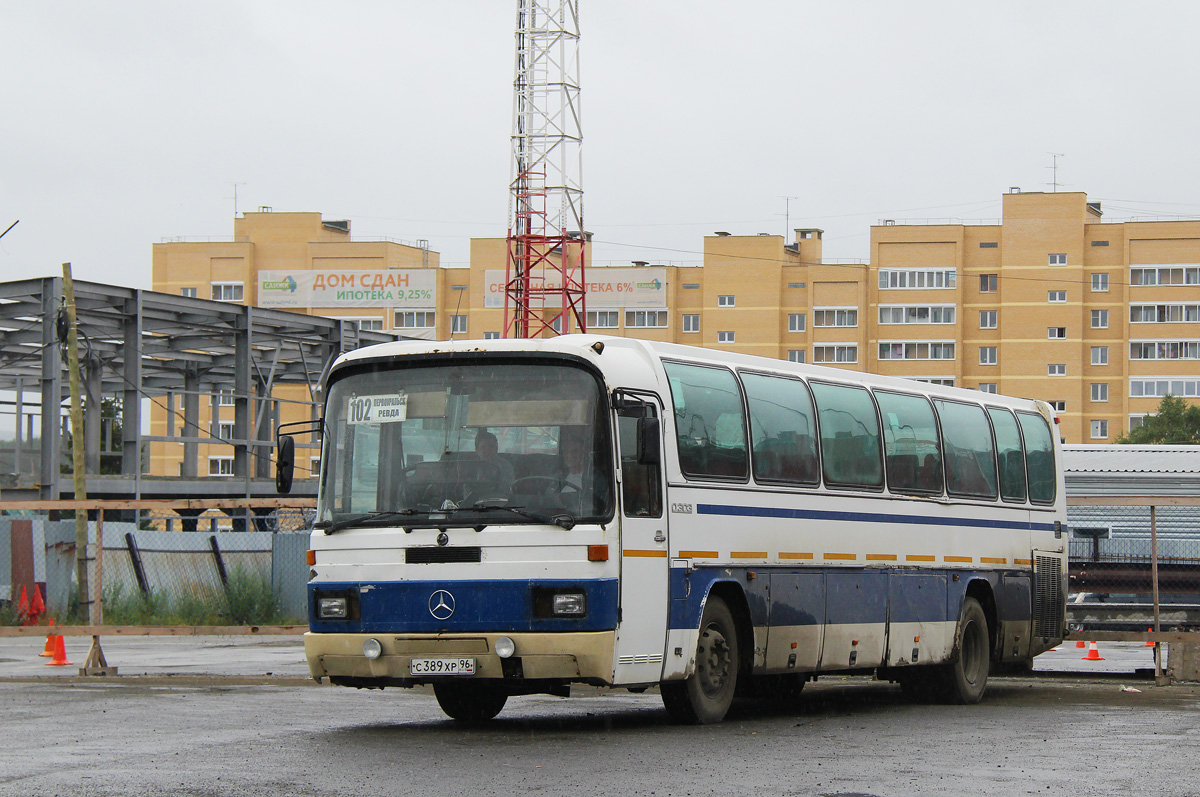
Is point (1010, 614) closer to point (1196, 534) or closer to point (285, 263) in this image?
point (1196, 534)

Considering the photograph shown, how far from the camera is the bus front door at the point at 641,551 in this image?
11656 mm

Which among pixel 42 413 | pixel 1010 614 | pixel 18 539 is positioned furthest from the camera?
pixel 42 413

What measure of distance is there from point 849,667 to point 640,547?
359cm

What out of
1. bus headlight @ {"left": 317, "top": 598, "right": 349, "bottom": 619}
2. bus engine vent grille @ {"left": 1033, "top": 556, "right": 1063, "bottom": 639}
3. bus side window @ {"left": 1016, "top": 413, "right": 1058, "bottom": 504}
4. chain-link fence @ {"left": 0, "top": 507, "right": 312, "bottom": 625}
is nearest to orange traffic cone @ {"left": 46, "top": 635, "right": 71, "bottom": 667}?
chain-link fence @ {"left": 0, "top": 507, "right": 312, "bottom": 625}

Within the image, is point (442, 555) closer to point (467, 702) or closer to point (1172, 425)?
point (467, 702)

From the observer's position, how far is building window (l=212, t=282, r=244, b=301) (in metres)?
123

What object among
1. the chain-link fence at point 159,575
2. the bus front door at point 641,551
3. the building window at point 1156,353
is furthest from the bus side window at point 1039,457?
the building window at point 1156,353

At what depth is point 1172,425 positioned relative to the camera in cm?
9694

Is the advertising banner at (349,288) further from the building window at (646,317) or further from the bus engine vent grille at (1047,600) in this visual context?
the bus engine vent grille at (1047,600)

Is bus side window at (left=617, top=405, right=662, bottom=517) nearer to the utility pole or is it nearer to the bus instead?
the bus

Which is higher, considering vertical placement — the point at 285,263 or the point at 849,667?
the point at 285,263

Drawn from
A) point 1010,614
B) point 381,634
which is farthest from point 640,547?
point 1010,614

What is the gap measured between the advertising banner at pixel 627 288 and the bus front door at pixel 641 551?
10454 centimetres

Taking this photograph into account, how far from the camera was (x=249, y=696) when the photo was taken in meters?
15.5
